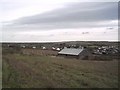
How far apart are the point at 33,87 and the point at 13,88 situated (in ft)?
3.69

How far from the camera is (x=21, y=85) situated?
1200cm

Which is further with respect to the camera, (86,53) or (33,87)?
(86,53)

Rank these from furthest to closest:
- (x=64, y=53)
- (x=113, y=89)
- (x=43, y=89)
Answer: (x=64, y=53) → (x=113, y=89) → (x=43, y=89)

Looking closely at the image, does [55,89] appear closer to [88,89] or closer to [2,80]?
[88,89]

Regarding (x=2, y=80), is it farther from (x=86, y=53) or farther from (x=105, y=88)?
(x=86, y=53)

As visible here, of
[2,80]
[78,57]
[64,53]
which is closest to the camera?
[2,80]

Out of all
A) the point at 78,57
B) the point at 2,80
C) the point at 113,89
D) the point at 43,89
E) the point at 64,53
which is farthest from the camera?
the point at 64,53

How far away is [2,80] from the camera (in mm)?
13375

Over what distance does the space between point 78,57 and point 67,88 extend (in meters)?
30.3

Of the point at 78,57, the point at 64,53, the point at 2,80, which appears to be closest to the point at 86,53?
the point at 78,57

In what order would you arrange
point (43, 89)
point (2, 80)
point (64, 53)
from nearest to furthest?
point (43, 89) < point (2, 80) < point (64, 53)

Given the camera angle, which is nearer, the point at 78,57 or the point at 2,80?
the point at 2,80

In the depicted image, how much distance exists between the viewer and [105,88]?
474 inches

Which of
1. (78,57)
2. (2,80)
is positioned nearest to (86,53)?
(78,57)
